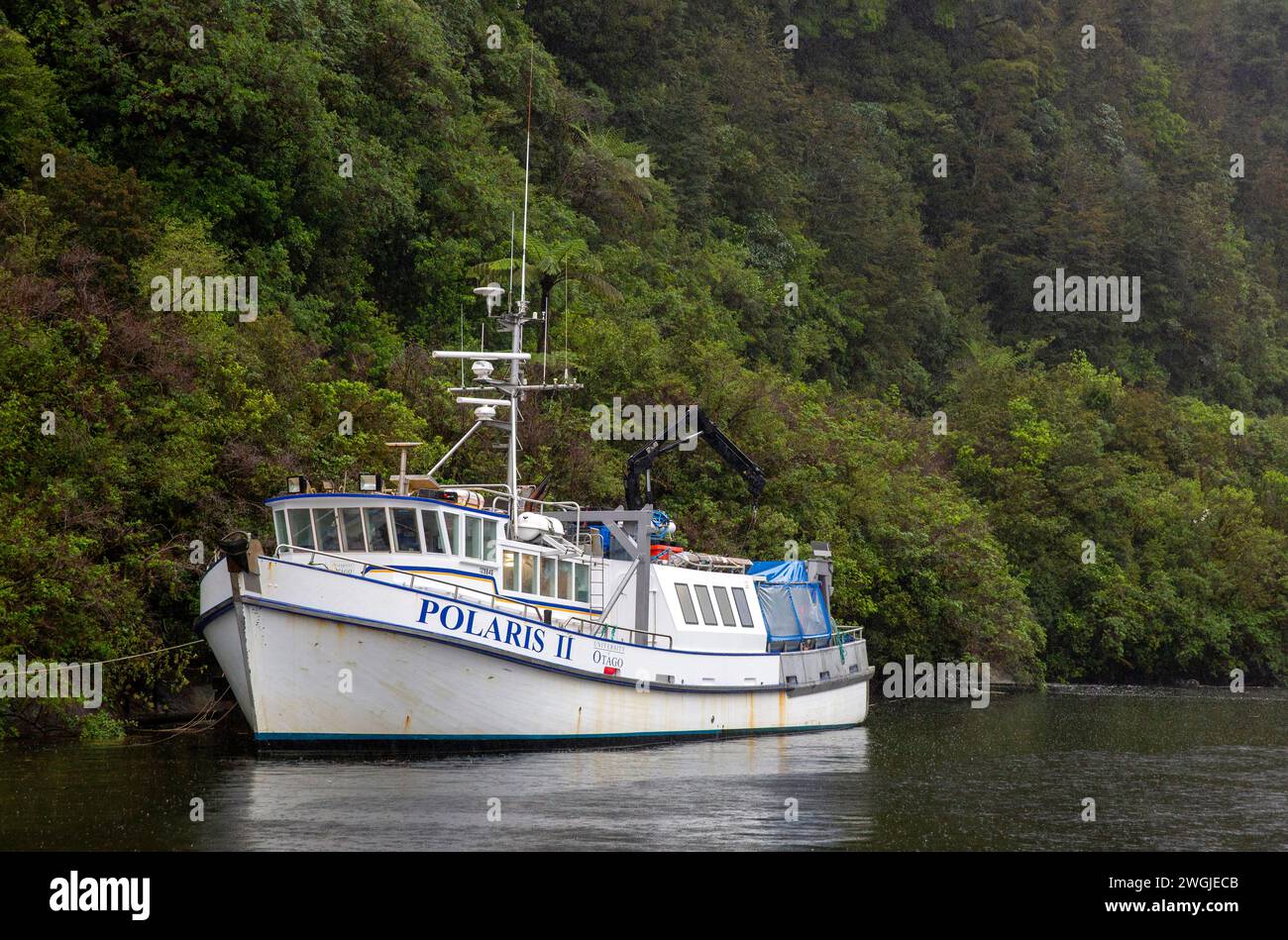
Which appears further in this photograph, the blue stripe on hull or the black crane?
the black crane

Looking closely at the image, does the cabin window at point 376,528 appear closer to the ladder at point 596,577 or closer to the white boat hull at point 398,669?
the white boat hull at point 398,669

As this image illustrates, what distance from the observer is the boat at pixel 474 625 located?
2605 cm

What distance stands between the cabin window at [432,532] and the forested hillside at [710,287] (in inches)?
239

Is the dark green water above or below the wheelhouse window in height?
below

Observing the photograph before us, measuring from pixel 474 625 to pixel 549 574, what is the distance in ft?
11.8

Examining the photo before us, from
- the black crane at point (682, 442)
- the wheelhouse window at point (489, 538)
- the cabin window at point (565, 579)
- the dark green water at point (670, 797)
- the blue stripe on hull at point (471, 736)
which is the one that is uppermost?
the black crane at point (682, 442)

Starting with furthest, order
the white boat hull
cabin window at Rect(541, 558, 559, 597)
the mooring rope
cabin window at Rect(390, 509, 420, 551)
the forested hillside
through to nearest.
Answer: the forested hillside
cabin window at Rect(541, 558, 559, 597)
cabin window at Rect(390, 509, 420, 551)
the mooring rope
the white boat hull

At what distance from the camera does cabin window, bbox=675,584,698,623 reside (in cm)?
3241

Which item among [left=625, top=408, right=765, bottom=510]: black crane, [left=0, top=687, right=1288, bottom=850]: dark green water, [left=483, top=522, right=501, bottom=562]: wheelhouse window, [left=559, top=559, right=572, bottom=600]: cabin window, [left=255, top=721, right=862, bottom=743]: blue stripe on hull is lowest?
[left=0, top=687, right=1288, bottom=850]: dark green water

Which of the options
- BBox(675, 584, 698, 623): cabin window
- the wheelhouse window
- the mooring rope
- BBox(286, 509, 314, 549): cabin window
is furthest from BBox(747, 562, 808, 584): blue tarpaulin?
the mooring rope

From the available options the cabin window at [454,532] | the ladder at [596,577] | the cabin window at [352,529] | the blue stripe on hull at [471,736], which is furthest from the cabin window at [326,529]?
the ladder at [596,577]

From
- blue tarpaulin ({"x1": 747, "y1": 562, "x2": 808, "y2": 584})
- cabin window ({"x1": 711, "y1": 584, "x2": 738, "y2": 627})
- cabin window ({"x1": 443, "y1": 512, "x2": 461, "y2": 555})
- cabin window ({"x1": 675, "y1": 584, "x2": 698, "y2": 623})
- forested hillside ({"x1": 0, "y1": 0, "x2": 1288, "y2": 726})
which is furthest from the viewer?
blue tarpaulin ({"x1": 747, "y1": 562, "x2": 808, "y2": 584})

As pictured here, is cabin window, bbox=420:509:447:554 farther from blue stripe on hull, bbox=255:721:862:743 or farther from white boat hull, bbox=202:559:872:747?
blue stripe on hull, bbox=255:721:862:743

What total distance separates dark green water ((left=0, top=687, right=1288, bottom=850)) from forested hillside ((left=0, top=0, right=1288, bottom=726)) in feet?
20.6
